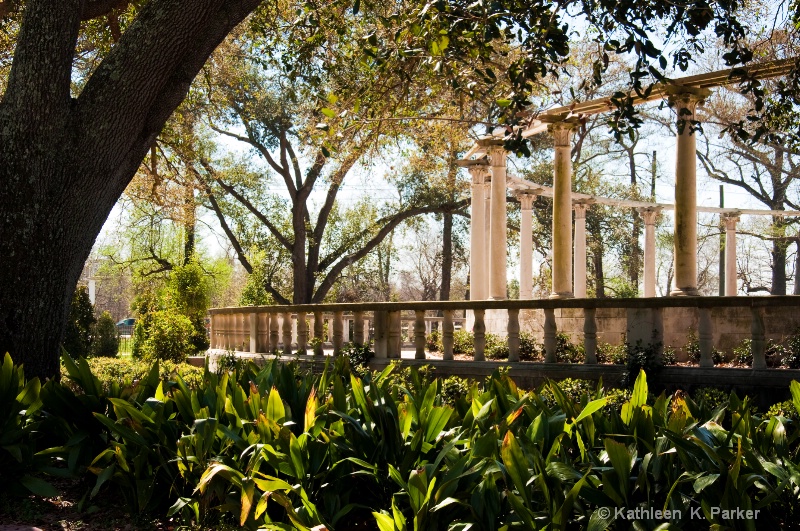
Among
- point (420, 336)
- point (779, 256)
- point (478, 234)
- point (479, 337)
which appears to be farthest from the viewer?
point (779, 256)

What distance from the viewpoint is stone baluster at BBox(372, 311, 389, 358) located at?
13758 millimetres

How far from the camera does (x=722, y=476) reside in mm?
3730

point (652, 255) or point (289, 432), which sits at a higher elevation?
point (652, 255)

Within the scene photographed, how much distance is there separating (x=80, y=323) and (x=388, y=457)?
74.6 ft

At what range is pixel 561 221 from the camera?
64.2 ft

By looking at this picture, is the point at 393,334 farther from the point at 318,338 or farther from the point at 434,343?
the point at 434,343

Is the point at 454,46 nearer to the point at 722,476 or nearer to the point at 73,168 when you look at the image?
the point at 73,168

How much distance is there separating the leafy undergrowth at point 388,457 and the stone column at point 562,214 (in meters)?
14.0

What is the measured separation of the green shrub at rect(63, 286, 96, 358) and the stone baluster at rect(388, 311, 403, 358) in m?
13.0

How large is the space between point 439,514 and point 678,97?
13946 millimetres

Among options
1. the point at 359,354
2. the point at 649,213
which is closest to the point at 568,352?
the point at 359,354

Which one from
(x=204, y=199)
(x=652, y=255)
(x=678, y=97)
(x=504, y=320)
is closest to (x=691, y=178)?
(x=678, y=97)

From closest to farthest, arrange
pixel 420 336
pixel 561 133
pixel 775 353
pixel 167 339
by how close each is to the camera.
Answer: pixel 775 353
pixel 420 336
pixel 561 133
pixel 167 339

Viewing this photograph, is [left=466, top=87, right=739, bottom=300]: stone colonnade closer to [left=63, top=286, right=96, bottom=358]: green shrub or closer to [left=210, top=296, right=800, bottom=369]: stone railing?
[left=210, top=296, right=800, bottom=369]: stone railing
